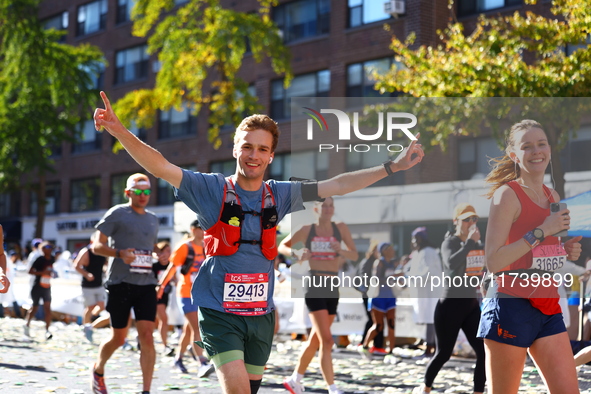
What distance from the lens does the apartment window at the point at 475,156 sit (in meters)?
6.86

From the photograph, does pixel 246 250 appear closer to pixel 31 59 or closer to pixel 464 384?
pixel 464 384

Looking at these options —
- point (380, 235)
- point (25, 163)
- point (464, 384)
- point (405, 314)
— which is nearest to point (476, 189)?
point (380, 235)

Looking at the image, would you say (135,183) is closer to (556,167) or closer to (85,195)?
(556,167)

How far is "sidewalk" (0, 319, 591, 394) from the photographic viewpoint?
8797 millimetres

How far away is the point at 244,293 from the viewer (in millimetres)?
4523

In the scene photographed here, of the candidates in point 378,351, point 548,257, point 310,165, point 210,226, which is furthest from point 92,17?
point 548,257

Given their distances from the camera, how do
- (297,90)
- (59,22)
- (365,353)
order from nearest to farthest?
(365,353)
(297,90)
(59,22)

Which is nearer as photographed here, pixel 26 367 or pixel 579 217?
pixel 579 217

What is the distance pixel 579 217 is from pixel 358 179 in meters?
→ 2.75

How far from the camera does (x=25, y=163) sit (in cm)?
3159

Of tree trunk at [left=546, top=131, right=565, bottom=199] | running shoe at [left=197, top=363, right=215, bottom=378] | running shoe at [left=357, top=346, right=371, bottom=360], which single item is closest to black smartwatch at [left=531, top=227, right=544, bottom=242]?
tree trunk at [left=546, top=131, right=565, bottom=199]

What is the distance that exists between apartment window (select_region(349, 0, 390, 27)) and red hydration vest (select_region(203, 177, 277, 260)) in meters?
23.0

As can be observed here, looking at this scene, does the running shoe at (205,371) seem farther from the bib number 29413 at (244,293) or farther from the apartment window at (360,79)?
the apartment window at (360,79)

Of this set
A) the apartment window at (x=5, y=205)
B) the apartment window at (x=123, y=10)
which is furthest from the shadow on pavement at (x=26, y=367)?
the apartment window at (x=5, y=205)
